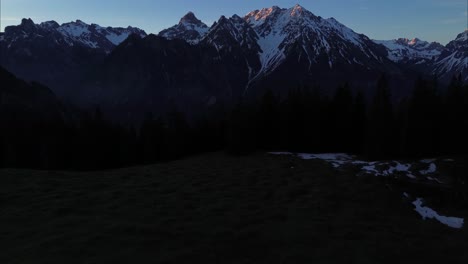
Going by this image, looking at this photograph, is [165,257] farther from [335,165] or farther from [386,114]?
[386,114]

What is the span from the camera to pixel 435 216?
27.5 m

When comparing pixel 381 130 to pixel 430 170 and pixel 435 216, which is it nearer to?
pixel 430 170

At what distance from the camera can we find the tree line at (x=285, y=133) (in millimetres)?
57156

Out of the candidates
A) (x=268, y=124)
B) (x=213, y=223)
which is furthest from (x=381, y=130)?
(x=213, y=223)

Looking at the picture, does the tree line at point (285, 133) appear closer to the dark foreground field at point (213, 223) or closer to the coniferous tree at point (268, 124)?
the coniferous tree at point (268, 124)

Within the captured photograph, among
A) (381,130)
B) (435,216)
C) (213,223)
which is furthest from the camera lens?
(381,130)

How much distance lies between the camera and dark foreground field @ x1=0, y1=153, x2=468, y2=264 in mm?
16859

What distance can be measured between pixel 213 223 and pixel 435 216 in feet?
63.7

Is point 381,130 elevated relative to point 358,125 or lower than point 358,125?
lower

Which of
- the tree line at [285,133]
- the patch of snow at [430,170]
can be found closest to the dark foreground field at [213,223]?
the patch of snow at [430,170]

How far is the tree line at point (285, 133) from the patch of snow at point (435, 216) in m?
27.0

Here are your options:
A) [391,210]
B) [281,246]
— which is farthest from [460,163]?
[281,246]

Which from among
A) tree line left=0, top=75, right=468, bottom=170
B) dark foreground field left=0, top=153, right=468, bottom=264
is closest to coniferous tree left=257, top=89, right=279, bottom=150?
tree line left=0, top=75, right=468, bottom=170

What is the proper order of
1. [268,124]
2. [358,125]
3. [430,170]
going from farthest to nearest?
[268,124]
[358,125]
[430,170]
